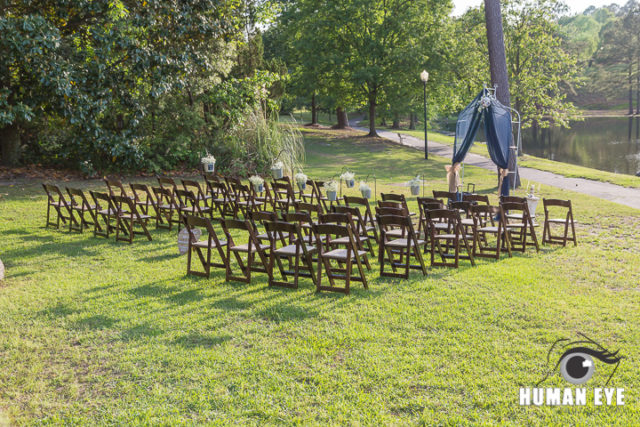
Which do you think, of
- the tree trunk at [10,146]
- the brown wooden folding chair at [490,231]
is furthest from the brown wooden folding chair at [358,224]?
the tree trunk at [10,146]

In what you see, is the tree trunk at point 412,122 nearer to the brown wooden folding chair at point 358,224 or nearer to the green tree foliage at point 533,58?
the green tree foliage at point 533,58

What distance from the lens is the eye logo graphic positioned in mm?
4531

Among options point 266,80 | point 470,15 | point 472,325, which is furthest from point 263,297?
point 470,15

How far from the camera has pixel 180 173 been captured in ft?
64.6

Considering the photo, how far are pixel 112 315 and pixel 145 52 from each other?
11351 millimetres

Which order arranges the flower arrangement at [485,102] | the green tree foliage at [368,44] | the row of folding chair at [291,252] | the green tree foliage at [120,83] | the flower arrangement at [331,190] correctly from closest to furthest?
1. the row of folding chair at [291,252]
2. the flower arrangement at [331,190]
3. the flower arrangement at [485,102]
4. the green tree foliage at [120,83]
5. the green tree foliage at [368,44]

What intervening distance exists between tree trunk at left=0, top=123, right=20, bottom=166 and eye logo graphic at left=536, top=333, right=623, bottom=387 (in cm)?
1788

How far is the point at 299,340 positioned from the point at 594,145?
38.3 meters

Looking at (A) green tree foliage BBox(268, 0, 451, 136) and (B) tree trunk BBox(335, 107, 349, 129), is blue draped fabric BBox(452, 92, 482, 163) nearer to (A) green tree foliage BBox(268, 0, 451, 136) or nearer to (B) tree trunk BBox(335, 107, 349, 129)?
(A) green tree foliage BBox(268, 0, 451, 136)

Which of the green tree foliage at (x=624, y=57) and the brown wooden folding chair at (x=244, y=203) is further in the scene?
the green tree foliage at (x=624, y=57)

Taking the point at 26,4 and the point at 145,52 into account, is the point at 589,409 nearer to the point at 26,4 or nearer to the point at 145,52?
the point at 145,52

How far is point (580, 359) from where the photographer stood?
483 cm

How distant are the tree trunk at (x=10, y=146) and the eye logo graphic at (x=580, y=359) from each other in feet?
58.7

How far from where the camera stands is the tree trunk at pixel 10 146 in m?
17.9
